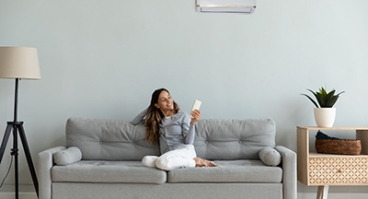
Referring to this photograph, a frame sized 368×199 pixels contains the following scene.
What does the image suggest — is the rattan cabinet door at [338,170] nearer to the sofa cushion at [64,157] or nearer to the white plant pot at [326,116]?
the white plant pot at [326,116]

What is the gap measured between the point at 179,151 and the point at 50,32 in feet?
6.00

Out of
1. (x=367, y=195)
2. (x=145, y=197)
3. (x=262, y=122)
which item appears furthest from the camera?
(x=367, y=195)

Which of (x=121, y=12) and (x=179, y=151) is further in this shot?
(x=121, y=12)

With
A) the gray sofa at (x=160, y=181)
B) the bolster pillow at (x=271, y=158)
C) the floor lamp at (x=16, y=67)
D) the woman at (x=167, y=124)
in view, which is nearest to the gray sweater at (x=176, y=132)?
the woman at (x=167, y=124)

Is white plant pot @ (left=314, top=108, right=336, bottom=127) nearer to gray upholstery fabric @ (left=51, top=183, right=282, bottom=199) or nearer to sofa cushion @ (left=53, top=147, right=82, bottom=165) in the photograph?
gray upholstery fabric @ (left=51, top=183, right=282, bottom=199)

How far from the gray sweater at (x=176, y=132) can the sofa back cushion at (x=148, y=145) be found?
113mm

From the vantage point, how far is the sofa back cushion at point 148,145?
3.32m

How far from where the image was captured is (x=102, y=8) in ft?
12.2

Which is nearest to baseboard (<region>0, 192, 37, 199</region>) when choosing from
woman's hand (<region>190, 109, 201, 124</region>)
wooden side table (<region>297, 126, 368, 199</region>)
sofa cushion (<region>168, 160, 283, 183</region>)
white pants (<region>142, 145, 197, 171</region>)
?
white pants (<region>142, 145, 197, 171</region>)

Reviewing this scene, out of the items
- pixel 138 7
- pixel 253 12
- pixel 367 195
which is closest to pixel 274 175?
pixel 367 195

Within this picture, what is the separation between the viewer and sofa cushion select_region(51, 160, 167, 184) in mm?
2797

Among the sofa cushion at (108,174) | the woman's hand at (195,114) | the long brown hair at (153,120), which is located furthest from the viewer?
the long brown hair at (153,120)

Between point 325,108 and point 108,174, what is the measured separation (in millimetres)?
1979

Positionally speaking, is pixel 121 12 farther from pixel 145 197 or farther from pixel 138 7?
pixel 145 197
